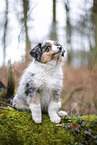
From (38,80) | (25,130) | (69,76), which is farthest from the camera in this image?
(69,76)

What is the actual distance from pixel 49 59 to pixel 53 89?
699 mm

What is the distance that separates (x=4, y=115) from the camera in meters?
2.95

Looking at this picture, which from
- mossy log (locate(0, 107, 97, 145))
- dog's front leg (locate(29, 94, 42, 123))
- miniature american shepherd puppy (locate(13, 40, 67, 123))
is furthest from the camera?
miniature american shepherd puppy (locate(13, 40, 67, 123))

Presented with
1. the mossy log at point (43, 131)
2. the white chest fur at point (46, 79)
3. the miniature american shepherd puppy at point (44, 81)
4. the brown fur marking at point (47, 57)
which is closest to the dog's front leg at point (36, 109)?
the miniature american shepherd puppy at point (44, 81)

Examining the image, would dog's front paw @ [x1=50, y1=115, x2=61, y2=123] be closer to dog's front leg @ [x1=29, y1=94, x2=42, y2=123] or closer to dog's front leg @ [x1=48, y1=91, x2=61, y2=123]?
dog's front leg @ [x1=48, y1=91, x2=61, y2=123]

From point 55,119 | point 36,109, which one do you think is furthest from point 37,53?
point 55,119

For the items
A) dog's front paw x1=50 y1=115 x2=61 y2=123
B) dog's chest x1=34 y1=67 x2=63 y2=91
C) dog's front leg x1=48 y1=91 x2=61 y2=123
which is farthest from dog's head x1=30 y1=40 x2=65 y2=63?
dog's front paw x1=50 y1=115 x2=61 y2=123

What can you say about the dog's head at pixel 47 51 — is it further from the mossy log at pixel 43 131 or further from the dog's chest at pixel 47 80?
the mossy log at pixel 43 131

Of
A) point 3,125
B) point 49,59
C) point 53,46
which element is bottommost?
point 3,125

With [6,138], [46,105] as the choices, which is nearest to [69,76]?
[46,105]

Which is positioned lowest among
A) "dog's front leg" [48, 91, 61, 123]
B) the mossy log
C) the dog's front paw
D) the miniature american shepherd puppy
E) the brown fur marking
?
the mossy log

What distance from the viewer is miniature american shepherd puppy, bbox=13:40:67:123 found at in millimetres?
2941

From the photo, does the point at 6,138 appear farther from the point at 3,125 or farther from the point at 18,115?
the point at 18,115

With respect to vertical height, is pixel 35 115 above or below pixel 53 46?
below
